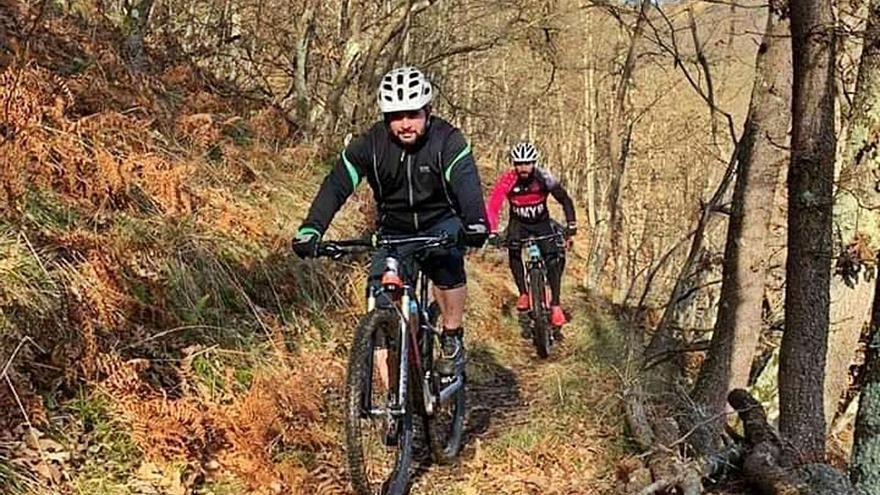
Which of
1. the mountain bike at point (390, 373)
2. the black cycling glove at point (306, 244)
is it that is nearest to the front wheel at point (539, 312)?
the mountain bike at point (390, 373)

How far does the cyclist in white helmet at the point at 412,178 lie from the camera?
5.03 m

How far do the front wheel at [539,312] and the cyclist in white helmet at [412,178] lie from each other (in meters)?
4.56

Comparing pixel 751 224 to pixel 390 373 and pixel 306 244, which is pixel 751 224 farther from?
pixel 306 244

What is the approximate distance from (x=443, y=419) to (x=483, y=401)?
1671 millimetres

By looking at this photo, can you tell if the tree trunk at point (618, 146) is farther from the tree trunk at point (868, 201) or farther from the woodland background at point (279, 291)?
the tree trunk at point (868, 201)

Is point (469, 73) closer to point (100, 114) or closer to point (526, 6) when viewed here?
point (526, 6)

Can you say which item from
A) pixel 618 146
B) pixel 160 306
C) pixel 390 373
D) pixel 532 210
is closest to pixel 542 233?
pixel 532 210

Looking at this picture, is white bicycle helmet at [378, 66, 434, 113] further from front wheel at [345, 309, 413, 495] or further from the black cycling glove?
front wheel at [345, 309, 413, 495]

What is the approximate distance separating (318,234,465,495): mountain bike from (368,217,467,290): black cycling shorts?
25 mm

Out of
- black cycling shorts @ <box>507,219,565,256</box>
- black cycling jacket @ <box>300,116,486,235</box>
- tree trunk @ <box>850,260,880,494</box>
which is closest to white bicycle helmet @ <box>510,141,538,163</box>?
black cycling shorts @ <box>507,219,565,256</box>

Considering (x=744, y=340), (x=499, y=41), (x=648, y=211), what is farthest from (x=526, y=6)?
(x=648, y=211)

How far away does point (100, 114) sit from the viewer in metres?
7.64

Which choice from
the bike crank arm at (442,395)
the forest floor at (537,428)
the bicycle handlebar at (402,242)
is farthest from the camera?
the forest floor at (537,428)

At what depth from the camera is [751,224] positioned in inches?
332
